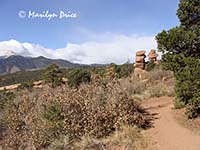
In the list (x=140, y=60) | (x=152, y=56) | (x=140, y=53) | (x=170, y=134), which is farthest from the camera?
(x=152, y=56)

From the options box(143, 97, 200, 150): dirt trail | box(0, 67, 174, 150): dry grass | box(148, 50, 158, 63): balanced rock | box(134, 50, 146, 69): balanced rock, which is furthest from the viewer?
box(148, 50, 158, 63): balanced rock

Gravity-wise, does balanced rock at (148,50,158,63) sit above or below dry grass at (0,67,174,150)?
above

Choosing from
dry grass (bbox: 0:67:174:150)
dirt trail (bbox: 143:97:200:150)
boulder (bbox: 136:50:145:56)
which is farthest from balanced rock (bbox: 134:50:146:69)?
dry grass (bbox: 0:67:174:150)

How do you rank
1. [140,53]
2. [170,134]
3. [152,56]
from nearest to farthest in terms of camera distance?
1. [170,134]
2. [140,53]
3. [152,56]

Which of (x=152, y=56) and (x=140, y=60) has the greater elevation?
(x=152, y=56)

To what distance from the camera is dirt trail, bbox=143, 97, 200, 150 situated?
11172 mm

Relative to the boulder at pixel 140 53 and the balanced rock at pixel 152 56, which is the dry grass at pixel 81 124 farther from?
the balanced rock at pixel 152 56

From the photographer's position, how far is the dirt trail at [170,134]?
36.7ft

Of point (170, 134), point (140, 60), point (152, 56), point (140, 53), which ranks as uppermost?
point (140, 53)

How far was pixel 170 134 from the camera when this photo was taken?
12.5 m

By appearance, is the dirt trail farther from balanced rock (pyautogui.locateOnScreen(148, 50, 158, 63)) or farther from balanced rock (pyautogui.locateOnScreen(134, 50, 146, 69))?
balanced rock (pyautogui.locateOnScreen(148, 50, 158, 63))

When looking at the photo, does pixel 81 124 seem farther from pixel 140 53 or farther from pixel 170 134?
pixel 140 53

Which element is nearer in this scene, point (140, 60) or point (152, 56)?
point (140, 60)

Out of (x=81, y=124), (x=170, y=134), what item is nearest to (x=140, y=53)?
(x=170, y=134)
